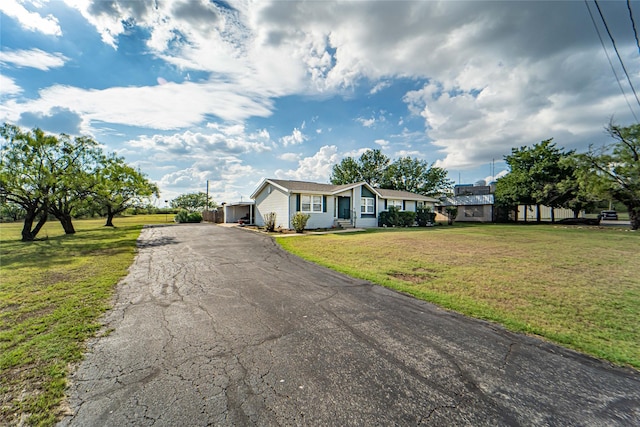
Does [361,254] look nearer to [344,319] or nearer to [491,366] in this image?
[344,319]

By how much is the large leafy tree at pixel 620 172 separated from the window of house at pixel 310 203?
2279 centimetres

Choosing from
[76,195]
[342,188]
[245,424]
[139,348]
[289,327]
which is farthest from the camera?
[342,188]

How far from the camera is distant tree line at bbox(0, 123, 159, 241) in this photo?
13852mm

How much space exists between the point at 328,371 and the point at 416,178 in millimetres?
41539

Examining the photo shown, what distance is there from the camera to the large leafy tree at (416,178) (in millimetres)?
40275

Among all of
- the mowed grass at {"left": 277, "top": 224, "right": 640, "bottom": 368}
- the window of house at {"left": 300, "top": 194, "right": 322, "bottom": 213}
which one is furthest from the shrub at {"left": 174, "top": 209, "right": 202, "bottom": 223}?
the mowed grass at {"left": 277, "top": 224, "right": 640, "bottom": 368}

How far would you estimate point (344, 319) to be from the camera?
3949mm

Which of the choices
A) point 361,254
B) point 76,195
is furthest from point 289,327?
point 76,195

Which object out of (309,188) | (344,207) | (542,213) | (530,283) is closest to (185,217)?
(309,188)

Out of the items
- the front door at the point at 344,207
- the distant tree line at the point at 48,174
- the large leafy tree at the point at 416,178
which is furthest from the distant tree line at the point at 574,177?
the distant tree line at the point at 48,174

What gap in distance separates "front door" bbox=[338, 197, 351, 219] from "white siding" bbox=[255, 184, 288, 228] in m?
4.81

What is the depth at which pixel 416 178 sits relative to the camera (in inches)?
1594

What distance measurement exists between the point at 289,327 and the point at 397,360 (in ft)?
5.05

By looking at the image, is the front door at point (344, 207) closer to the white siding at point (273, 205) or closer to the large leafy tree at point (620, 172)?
the white siding at point (273, 205)
